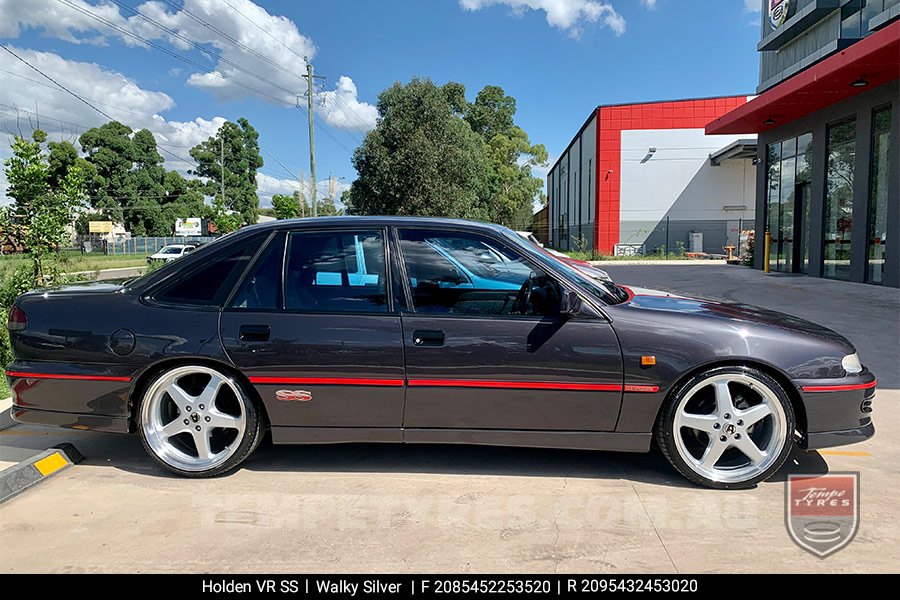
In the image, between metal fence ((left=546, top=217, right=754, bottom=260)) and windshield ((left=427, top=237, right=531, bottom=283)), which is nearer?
windshield ((left=427, top=237, right=531, bottom=283))

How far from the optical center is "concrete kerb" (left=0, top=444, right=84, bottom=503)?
347 centimetres

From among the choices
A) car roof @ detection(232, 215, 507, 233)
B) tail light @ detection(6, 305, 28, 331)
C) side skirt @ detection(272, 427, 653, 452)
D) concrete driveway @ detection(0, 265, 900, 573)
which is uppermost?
car roof @ detection(232, 215, 507, 233)

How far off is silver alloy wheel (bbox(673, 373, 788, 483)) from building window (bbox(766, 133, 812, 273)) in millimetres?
15201

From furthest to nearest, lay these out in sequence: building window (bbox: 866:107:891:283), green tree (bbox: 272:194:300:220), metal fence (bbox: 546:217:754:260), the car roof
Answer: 1. green tree (bbox: 272:194:300:220)
2. metal fence (bbox: 546:217:754:260)
3. building window (bbox: 866:107:891:283)
4. the car roof

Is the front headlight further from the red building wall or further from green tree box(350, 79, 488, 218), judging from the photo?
the red building wall

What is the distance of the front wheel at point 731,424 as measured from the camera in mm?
3357

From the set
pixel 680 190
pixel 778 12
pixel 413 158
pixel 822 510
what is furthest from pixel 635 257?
pixel 822 510

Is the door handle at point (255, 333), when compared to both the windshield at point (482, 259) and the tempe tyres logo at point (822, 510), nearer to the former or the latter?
the windshield at point (482, 259)

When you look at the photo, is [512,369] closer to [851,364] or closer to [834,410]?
[834,410]

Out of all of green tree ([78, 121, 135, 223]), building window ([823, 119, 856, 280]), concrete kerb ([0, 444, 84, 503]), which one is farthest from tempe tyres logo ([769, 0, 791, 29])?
green tree ([78, 121, 135, 223])

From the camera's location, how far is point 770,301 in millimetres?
11070

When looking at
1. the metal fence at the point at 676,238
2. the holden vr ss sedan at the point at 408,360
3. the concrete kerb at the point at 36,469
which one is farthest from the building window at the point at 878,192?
the metal fence at the point at 676,238

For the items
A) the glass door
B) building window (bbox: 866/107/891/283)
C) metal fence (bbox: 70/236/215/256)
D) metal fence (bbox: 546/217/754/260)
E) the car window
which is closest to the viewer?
the car window
